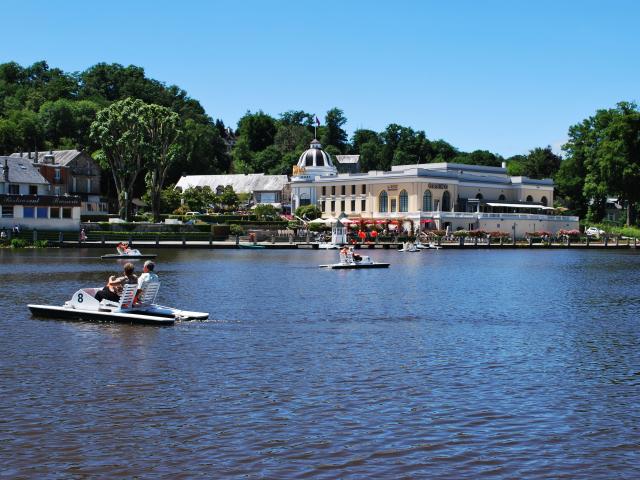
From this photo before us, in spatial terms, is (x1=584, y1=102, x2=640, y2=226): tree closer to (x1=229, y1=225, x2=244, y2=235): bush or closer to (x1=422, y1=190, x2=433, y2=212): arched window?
(x1=422, y1=190, x2=433, y2=212): arched window

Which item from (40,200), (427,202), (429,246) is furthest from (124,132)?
(427,202)

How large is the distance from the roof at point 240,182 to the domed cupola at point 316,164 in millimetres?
5986

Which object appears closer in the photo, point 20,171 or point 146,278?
point 146,278

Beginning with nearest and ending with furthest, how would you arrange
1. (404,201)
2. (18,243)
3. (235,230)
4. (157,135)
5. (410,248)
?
(18,243) < (410,248) < (157,135) < (235,230) < (404,201)

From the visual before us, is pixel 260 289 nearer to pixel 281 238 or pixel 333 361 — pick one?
pixel 333 361

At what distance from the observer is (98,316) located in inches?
1171

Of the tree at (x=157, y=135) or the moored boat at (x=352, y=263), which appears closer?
the moored boat at (x=352, y=263)

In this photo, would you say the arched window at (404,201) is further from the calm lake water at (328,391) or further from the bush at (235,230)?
the calm lake water at (328,391)

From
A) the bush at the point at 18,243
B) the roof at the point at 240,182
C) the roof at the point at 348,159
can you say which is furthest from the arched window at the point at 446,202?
the bush at the point at 18,243

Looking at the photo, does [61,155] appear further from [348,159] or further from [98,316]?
[98,316]

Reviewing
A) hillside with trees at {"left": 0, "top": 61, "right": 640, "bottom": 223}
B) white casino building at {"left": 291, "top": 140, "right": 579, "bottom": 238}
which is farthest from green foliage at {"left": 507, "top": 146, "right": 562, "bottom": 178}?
white casino building at {"left": 291, "top": 140, "right": 579, "bottom": 238}

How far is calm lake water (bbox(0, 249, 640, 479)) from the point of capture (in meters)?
14.1

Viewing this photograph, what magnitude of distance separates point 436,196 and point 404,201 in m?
5.09

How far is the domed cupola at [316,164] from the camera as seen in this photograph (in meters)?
149
